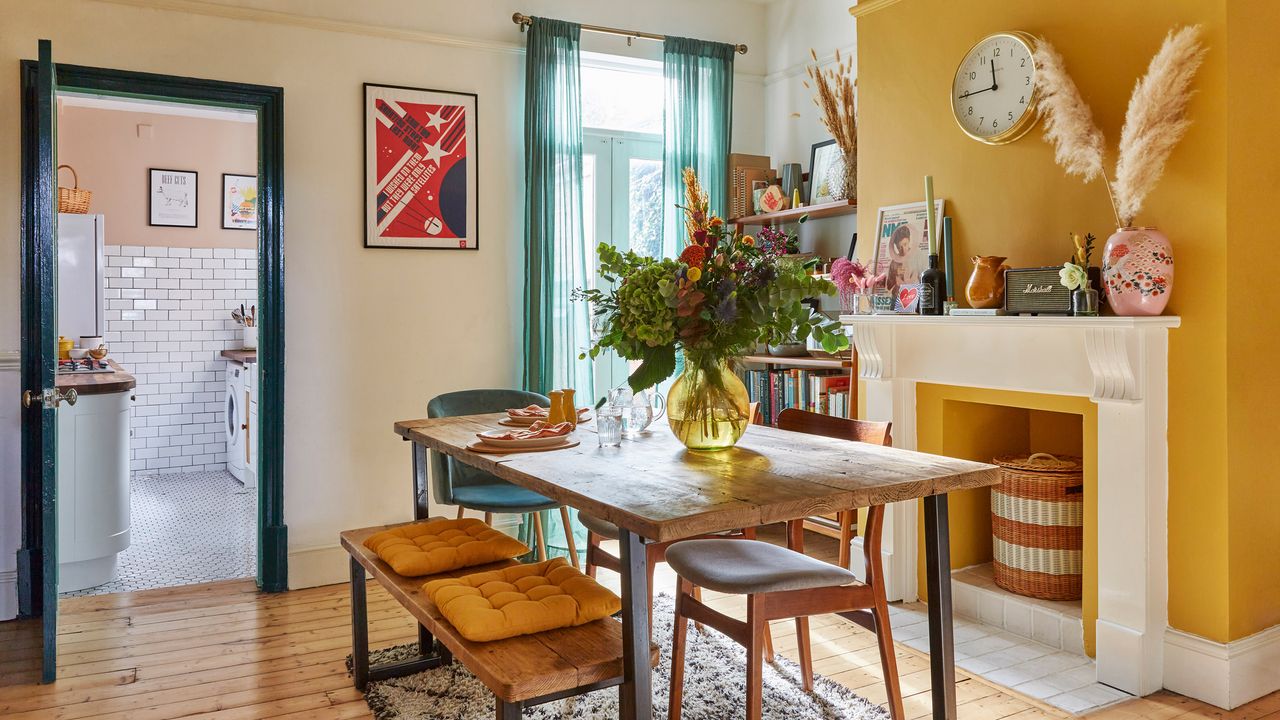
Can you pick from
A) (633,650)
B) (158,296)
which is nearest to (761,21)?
(633,650)

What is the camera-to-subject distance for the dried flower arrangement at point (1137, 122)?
104 inches

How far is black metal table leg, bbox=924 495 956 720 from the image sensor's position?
7.32 ft

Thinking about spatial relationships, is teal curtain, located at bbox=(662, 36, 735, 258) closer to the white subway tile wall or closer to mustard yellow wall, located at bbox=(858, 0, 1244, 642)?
mustard yellow wall, located at bbox=(858, 0, 1244, 642)

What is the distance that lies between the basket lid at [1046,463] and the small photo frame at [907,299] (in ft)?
2.24

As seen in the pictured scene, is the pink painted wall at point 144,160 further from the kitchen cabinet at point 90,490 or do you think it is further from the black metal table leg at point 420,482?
the black metal table leg at point 420,482

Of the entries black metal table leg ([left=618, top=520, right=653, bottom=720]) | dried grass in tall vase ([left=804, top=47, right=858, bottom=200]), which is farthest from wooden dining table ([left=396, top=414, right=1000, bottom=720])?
dried grass in tall vase ([left=804, top=47, right=858, bottom=200])

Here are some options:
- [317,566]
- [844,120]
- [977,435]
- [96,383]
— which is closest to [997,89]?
[844,120]

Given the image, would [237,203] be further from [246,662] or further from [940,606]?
[940,606]

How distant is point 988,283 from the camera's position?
3.21 metres

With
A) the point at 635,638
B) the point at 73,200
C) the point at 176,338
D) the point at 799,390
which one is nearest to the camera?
the point at 635,638

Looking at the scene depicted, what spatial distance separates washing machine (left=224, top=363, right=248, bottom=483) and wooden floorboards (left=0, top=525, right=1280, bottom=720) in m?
2.55

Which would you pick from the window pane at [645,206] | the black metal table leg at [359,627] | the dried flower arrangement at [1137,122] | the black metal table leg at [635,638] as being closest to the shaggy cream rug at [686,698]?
the black metal table leg at [359,627]

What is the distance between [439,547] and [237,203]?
555 centimetres

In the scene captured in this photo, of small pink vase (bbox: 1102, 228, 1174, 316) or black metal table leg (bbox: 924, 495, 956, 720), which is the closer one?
black metal table leg (bbox: 924, 495, 956, 720)
